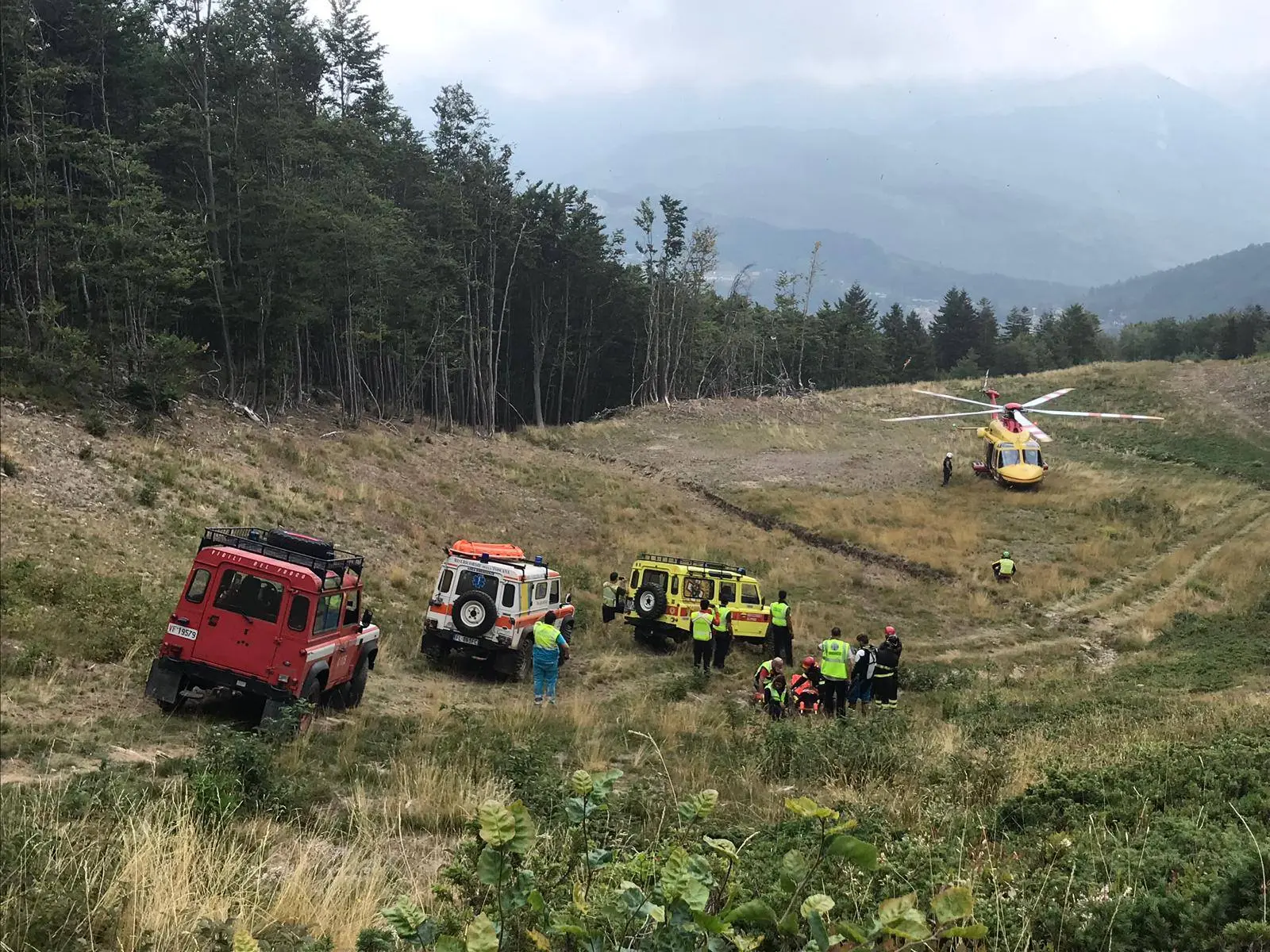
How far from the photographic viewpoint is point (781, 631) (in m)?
19.1

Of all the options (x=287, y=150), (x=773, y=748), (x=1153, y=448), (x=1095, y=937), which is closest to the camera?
(x=1095, y=937)

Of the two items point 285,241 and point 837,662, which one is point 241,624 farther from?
point 285,241

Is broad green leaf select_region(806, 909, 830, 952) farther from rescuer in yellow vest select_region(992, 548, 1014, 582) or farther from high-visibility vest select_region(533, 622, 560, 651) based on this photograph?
rescuer in yellow vest select_region(992, 548, 1014, 582)

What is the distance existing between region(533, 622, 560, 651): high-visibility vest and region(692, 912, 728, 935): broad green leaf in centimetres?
1112

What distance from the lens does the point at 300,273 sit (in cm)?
3525

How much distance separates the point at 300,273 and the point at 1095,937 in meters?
37.2

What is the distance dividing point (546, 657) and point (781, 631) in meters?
7.26

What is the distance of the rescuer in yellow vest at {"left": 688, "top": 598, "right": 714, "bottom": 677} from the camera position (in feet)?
56.1

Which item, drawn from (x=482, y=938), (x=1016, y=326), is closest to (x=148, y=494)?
(x=482, y=938)

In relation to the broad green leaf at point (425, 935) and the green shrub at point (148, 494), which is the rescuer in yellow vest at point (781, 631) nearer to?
the green shrub at point (148, 494)

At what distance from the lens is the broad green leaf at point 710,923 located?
8.60 feet

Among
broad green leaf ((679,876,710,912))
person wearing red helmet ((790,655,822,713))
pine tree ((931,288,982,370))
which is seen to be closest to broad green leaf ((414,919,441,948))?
broad green leaf ((679,876,710,912))

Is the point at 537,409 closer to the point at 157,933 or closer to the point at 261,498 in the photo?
the point at 261,498

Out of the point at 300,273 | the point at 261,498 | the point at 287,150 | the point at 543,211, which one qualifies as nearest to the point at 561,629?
the point at 261,498
